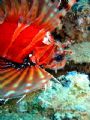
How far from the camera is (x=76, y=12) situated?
4105 millimetres

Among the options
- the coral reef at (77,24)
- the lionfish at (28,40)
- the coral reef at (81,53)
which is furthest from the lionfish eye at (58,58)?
the coral reef at (77,24)

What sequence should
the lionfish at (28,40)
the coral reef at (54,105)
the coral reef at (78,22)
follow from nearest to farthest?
the coral reef at (54,105) → the lionfish at (28,40) → the coral reef at (78,22)

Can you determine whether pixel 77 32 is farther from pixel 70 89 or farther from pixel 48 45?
pixel 70 89

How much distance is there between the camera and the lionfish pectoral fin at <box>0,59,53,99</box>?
2580mm

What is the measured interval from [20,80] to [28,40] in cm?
69

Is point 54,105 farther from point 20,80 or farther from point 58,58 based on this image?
point 58,58

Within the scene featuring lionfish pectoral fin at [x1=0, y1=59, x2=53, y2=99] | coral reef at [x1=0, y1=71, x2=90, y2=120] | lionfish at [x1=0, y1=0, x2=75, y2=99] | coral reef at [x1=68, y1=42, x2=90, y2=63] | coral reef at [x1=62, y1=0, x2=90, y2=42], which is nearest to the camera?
lionfish pectoral fin at [x1=0, y1=59, x2=53, y2=99]

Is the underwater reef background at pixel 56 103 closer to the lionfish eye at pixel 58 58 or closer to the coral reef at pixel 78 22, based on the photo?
the lionfish eye at pixel 58 58

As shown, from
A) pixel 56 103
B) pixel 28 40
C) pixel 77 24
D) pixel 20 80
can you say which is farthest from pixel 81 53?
pixel 20 80

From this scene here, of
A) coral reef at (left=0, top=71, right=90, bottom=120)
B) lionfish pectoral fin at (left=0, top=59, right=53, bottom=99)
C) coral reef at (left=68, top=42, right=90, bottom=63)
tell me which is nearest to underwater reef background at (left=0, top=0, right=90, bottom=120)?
coral reef at (left=0, top=71, right=90, bottom=120)

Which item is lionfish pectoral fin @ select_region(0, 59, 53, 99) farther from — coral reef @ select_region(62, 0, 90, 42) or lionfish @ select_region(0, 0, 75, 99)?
coral reef @ select_region(62, 0, 90, 42)

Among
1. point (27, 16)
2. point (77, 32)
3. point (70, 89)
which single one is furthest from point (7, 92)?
point (77, 32)

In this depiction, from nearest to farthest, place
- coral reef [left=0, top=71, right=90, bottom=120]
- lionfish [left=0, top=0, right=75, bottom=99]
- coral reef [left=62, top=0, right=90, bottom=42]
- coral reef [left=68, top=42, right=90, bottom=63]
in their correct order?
1. coral reef [left=0, top=71, right=90, bottom=120]
2. lionfish [left=0, top=0, right=75, bottom=99]
3. coral reef [left=68, top=42, right=90, bottom=63]
4. coral reef [left=62, top=0, right=90, bottom=42]

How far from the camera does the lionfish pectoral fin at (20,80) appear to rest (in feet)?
8.46
